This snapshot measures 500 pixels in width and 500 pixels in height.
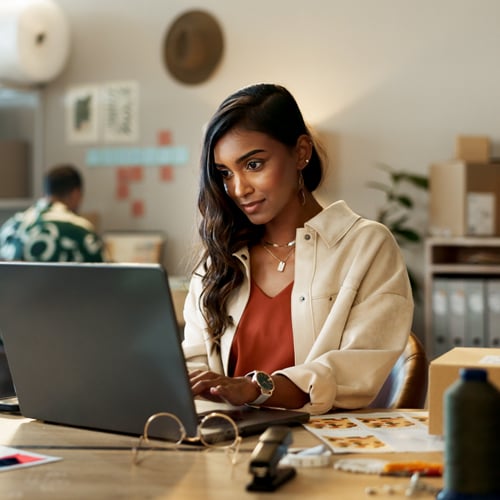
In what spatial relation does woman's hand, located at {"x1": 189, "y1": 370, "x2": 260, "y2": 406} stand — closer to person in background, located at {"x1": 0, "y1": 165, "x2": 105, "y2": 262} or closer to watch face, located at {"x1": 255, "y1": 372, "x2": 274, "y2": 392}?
watch face, located at {"x1": 255, "y1": 372, "x2": 274, "y2": 392}

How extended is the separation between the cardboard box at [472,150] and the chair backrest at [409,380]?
2917mm

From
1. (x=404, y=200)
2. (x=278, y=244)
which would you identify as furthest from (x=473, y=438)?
(x=404, y=200)

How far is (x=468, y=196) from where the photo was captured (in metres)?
4.78

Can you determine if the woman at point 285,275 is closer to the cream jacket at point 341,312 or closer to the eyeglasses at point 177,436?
the cream jacket at point 341,312

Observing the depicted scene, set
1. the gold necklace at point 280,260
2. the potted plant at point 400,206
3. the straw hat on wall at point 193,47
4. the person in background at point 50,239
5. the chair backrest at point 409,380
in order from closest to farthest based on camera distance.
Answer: the chair backrest at point 409,380, the gold necklace at point 280,260, the person in background at point 50,239, the potted plant at point 400,206, the straw hat on wall at point 193,47

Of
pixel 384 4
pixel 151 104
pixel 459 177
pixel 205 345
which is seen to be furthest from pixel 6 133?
pixel 205 345

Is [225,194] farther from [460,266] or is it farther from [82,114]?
[82,114]

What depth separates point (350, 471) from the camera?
1294 millimetres

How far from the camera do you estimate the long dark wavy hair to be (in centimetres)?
199

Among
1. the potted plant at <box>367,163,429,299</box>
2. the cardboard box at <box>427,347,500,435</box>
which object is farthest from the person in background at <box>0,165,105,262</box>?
the cardboard box at <box>427,347,500,435</box>

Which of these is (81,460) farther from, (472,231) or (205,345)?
(472,231)

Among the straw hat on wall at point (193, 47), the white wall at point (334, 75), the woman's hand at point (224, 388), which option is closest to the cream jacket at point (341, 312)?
the woman's hand at point (224, 388)

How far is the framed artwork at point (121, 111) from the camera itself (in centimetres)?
579

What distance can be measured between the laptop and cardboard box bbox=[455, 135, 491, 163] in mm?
3349
